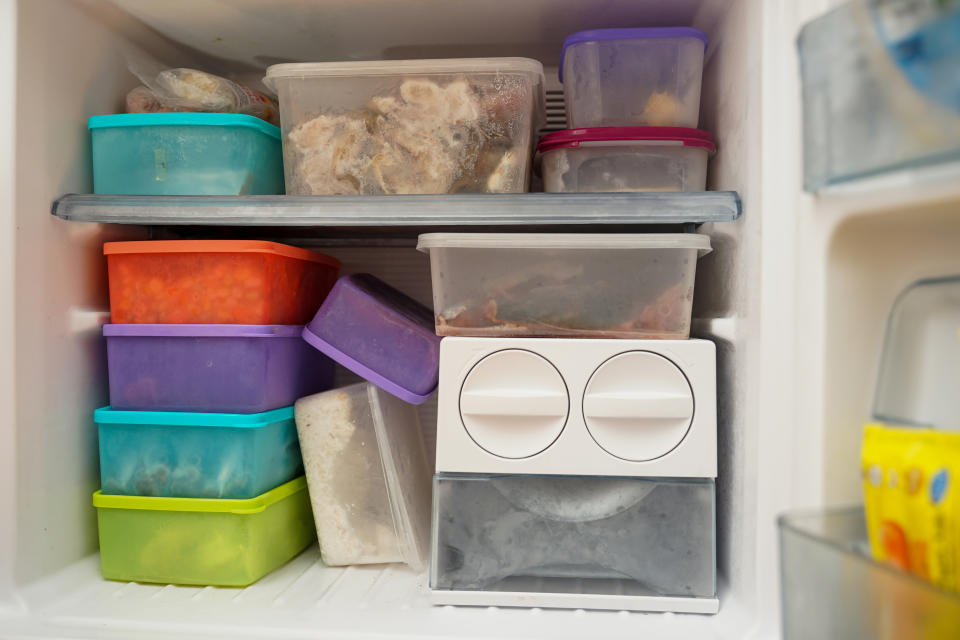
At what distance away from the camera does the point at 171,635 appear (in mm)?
871

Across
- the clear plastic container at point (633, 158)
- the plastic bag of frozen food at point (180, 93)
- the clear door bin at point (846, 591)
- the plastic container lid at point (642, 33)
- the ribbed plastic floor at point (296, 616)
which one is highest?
the plastic container lid at point (642, 33)

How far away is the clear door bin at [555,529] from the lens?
947 mm

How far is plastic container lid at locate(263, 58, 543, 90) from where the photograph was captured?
1.02 m

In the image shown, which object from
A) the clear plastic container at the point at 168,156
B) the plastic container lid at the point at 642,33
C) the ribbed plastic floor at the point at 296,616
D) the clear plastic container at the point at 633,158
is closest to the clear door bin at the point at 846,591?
the ribbed plastic floor at the point at 296,616

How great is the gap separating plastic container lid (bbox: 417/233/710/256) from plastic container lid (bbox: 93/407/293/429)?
366mm

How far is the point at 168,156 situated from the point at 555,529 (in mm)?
791

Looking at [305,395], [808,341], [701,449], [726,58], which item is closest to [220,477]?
[305,395]

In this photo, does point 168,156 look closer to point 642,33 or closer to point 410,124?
point 410,124

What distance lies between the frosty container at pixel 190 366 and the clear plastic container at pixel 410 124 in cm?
25

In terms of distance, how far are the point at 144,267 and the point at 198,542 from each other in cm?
42

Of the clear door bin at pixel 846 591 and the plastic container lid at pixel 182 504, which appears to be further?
the plastic container lid at pixel 182 504

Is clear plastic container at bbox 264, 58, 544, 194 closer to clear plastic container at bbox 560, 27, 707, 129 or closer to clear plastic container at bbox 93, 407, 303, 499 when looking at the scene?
clear plastic container at bbox 560, 27, 707, 129

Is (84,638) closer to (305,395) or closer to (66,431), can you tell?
(66,431)

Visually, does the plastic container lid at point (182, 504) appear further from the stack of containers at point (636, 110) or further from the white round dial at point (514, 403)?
the stack of containers at point (636, 110)
